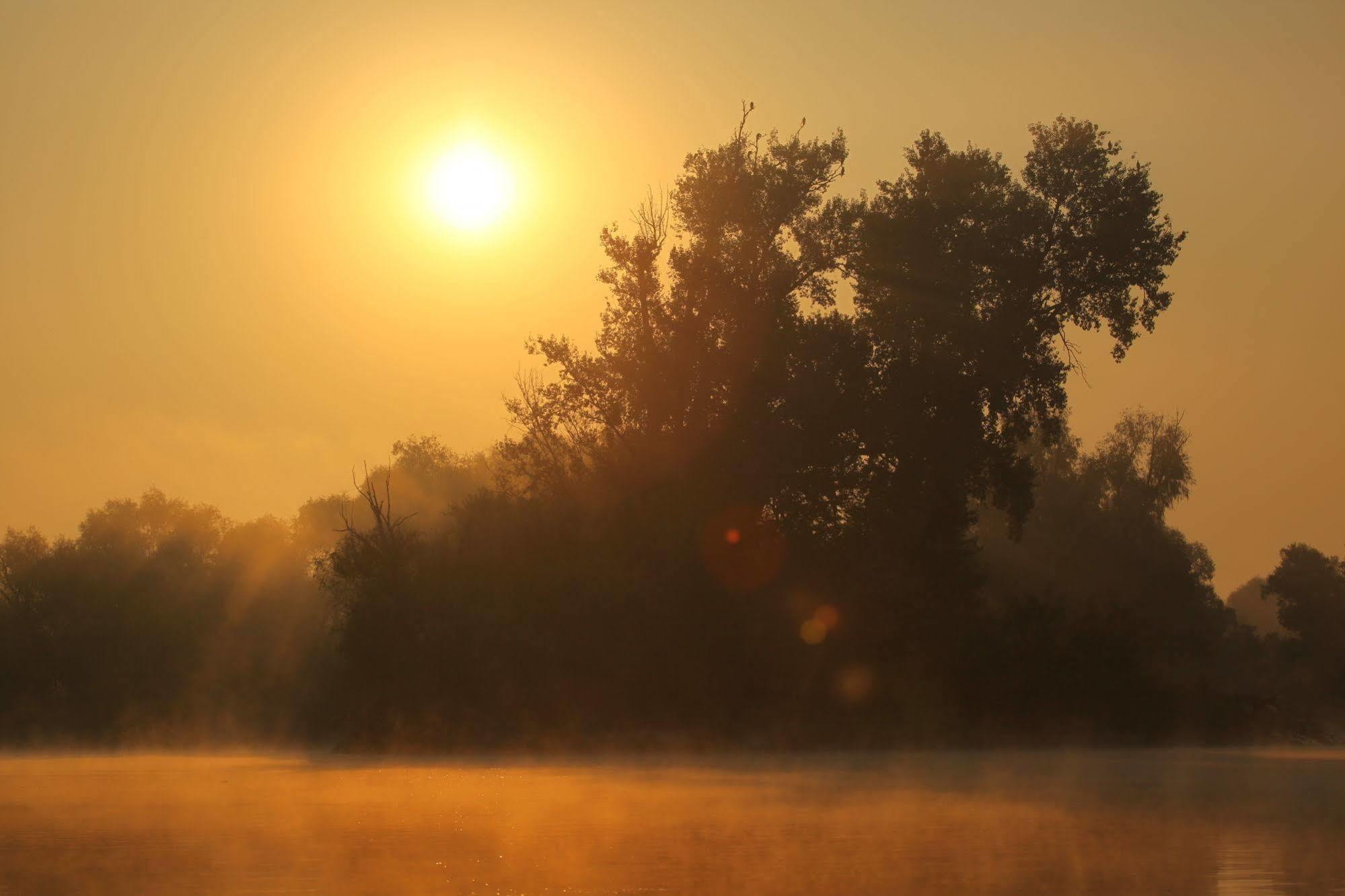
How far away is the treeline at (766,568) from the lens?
34.7 metres

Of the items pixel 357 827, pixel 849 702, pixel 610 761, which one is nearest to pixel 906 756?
pixel 849 702

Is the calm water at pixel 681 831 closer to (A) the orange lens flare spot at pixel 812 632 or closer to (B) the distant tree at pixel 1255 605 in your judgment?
(A) the orange lens flare spot at pixel 812 632

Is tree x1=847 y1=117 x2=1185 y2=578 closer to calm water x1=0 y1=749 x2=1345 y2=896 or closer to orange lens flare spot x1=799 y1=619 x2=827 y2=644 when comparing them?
orange lens flare spot x1=799 y1=619 x2=827 y2=644

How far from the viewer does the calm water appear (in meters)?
11.5

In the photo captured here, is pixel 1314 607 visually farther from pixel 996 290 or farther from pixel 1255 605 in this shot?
pixel 1255 605

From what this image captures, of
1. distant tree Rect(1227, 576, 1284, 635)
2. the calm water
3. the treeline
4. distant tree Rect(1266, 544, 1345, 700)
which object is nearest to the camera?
the calm water

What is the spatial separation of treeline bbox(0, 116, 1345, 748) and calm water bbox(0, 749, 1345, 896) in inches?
341

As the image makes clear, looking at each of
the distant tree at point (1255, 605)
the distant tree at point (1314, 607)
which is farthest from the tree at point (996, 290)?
the distant tree at point (1255, 605)

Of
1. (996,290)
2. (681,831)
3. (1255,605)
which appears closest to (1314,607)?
(996,290)

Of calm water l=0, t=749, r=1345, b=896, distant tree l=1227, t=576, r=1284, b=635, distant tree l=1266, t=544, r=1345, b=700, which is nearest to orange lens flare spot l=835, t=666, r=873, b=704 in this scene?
calm water l=0, t=749, r=1345, b=896

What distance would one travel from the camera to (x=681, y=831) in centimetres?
1498

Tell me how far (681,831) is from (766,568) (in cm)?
2180

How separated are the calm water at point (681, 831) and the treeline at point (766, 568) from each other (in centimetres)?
866

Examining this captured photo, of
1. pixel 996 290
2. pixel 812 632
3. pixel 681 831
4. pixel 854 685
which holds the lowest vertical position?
pixel 681 831
